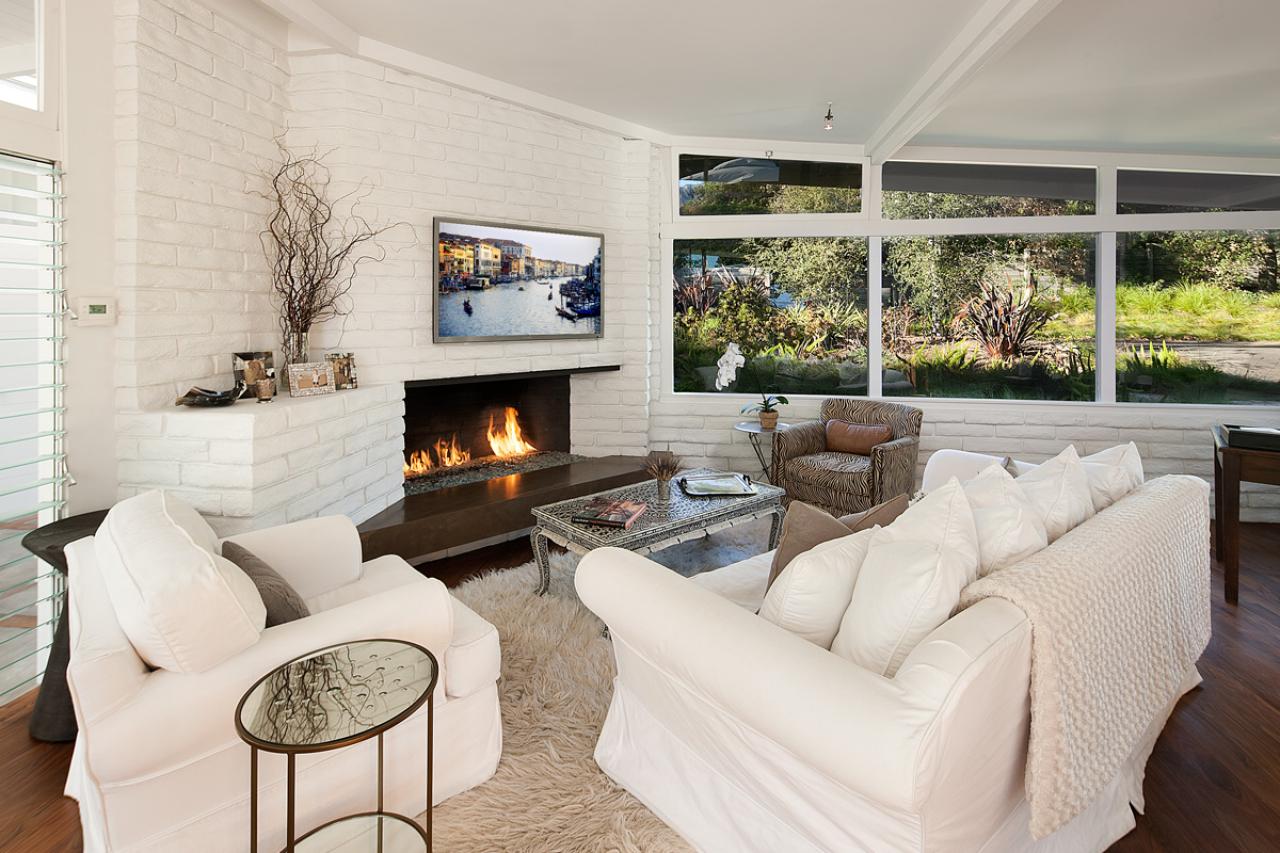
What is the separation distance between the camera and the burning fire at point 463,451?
13.9 feet

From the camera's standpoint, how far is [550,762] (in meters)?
2.00

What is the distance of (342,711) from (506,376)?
304cm

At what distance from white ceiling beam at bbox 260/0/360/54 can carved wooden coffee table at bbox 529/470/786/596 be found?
236cm

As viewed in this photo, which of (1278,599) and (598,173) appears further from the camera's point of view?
(598,173)

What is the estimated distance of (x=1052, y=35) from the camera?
3.06 metres

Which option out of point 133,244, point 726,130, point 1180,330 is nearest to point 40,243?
point 133,244

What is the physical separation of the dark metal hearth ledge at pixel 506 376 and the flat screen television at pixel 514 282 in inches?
8.5

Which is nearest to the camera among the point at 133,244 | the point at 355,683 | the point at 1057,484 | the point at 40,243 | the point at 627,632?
the point at 355,683

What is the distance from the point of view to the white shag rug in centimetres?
172

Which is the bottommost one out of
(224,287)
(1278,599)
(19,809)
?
(19,809)

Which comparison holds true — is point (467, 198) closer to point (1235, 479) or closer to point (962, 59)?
point (962, 59)

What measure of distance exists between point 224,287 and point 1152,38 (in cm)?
420

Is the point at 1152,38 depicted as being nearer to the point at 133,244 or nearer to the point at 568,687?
the point at 568,687

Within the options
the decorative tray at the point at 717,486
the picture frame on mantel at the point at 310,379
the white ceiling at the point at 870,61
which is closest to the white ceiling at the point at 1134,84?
the white ceiling at the point at 870,61
